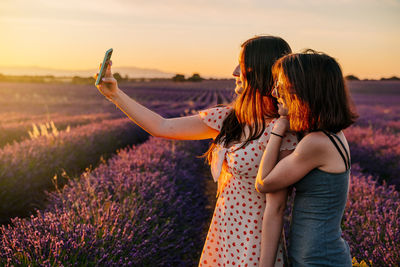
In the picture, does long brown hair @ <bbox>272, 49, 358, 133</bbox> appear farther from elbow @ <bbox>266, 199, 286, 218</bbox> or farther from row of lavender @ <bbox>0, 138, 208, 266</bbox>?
row of lavender @ <bbox>0, 138, 208, 266</bbox>

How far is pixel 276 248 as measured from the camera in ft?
4.32

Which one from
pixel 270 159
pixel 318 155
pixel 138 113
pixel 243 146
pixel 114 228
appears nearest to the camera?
pixel 318 155

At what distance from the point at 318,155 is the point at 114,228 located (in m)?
1.73

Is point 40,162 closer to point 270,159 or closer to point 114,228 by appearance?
point 114,228

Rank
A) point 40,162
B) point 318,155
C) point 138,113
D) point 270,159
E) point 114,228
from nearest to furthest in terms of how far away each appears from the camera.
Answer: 1. point 318,155
2. point 270,159
3. point 138,113
4. point 114,228
5. point 40,162

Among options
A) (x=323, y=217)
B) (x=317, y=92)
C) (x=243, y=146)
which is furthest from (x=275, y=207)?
(x=317, y=92)

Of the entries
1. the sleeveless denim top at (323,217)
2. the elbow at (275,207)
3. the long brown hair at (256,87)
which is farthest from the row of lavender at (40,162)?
the sleeveless denim top at (323,217)

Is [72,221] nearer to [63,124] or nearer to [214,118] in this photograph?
[214,118]

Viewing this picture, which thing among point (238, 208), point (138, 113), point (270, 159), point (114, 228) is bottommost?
point (114, 228)

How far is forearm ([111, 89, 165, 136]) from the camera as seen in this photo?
163 centimetres

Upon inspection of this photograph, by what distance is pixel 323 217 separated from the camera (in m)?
1.21

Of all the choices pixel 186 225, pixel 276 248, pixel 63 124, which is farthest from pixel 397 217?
pixel 63 124

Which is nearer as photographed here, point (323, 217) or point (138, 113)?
point (323, 217)

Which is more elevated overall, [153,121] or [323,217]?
[153,121]
